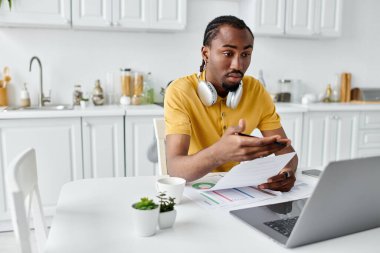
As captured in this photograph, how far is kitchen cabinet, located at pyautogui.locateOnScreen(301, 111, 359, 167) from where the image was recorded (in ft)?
11.1

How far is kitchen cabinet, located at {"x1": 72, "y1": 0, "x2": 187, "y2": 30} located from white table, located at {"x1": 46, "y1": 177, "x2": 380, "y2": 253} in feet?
6.92

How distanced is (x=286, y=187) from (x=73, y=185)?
703 mm

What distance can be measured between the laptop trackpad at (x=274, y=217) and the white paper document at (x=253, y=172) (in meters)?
0.10

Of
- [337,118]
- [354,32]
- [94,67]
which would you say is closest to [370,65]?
[354,32]

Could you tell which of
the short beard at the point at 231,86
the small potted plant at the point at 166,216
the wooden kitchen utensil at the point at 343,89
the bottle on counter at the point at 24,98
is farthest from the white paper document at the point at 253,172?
the wooden kitchen utensil at the point at 343,89

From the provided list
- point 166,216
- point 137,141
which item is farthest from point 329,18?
point 166,216

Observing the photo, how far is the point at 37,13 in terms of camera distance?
2787 mm

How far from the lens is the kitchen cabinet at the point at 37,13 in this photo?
2.74m

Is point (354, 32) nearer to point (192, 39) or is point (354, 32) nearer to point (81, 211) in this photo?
point (192, 39)

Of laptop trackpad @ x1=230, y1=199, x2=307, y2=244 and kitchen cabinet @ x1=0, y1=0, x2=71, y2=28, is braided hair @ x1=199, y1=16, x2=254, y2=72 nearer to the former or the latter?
laptop trackpad @ x1=230, y1=199, x2=307, y2=244

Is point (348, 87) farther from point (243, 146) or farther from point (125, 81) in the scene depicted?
point (243, 146)

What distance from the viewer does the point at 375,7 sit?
160 inches

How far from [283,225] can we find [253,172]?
0.22 meters

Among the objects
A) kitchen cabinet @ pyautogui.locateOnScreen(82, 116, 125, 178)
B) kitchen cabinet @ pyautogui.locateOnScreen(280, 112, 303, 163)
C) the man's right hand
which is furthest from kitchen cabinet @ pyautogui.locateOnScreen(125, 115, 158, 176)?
the man's right hand
